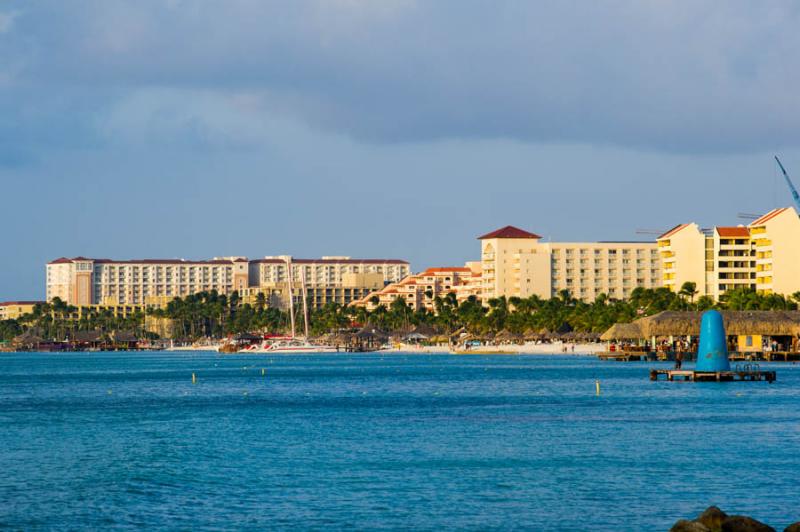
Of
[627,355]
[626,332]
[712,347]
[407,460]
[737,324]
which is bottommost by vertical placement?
[407,460]

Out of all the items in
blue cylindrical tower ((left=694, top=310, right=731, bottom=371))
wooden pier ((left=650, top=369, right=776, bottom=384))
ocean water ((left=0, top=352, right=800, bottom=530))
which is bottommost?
ocean water ((left=0, top=352, right=800, bottom=530))

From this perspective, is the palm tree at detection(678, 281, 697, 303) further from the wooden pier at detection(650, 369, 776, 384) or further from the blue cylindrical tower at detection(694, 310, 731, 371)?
the blue cylindrical tower at detection(694, 310, 731, 371)

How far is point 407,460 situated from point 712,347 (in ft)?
151

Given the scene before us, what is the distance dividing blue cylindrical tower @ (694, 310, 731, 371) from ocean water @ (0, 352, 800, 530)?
2272 mm

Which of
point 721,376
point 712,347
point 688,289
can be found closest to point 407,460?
point 712,347

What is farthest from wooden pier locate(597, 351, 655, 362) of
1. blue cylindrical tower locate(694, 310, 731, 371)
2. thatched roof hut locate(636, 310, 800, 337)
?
blue cylindrical tower locate(694, 310, 731, 371)

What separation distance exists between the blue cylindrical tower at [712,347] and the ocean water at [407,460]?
7.46ft

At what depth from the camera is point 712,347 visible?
89.1 metres

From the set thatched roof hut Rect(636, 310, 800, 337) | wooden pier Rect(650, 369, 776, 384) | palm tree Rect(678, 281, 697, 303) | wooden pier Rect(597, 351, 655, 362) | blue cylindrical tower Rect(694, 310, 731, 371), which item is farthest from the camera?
palm tree Rect(678, 281, 697, 303)

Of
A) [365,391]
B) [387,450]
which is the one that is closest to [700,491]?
[387,450]

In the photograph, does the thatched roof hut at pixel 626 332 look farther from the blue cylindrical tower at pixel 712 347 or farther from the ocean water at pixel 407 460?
the ocean water at pixel 407 460

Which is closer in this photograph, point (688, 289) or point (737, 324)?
point (737, 324)

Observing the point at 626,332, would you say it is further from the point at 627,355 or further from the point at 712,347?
the point at 712,347

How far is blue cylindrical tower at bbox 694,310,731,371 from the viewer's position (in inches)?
3376
